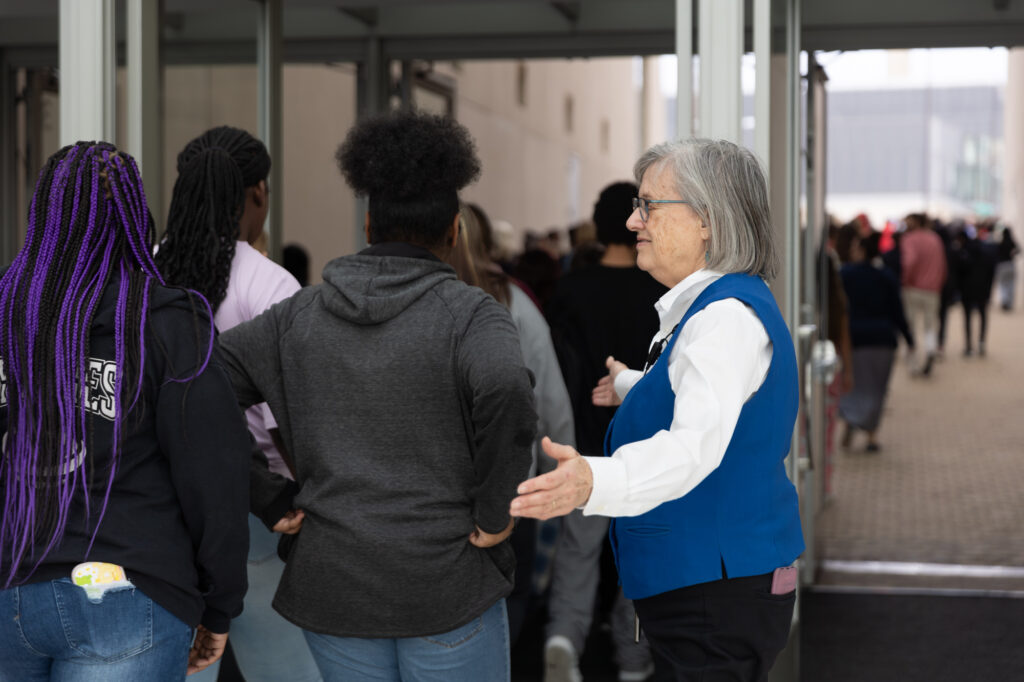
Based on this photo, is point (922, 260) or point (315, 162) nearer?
point (315, 162)

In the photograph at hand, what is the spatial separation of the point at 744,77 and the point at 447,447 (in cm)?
161

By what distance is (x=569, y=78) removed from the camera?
2402 cm

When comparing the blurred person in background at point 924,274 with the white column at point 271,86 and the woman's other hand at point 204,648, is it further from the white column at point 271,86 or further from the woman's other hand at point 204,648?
the woman's other hand at point 204,648

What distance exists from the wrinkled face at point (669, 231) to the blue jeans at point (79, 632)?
108 cm

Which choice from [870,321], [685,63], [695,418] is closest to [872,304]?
[870,321]

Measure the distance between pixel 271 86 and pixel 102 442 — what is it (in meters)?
2.82

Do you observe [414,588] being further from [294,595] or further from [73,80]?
[73,80]

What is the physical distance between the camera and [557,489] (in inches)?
76.0

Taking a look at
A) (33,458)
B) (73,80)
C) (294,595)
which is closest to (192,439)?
(33,458)

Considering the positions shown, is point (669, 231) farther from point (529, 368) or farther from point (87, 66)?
point (87, 66)

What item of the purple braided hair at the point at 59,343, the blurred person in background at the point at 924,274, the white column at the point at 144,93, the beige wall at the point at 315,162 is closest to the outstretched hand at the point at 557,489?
the purple braided hair at the point at 59,343

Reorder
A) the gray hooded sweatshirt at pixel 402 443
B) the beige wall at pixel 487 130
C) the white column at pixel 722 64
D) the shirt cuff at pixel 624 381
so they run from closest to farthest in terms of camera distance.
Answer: the gray hooded sweatshirt at pixel 402 443 → the shirt cuff at pixel 624 381 → the white column at pixel 722 64 → the beige wall at pixel 487 130

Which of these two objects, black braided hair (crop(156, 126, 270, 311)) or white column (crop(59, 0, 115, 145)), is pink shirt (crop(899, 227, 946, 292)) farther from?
black braided hair (crop(156, 126, 270, 311))

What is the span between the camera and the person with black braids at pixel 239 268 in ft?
9.23
